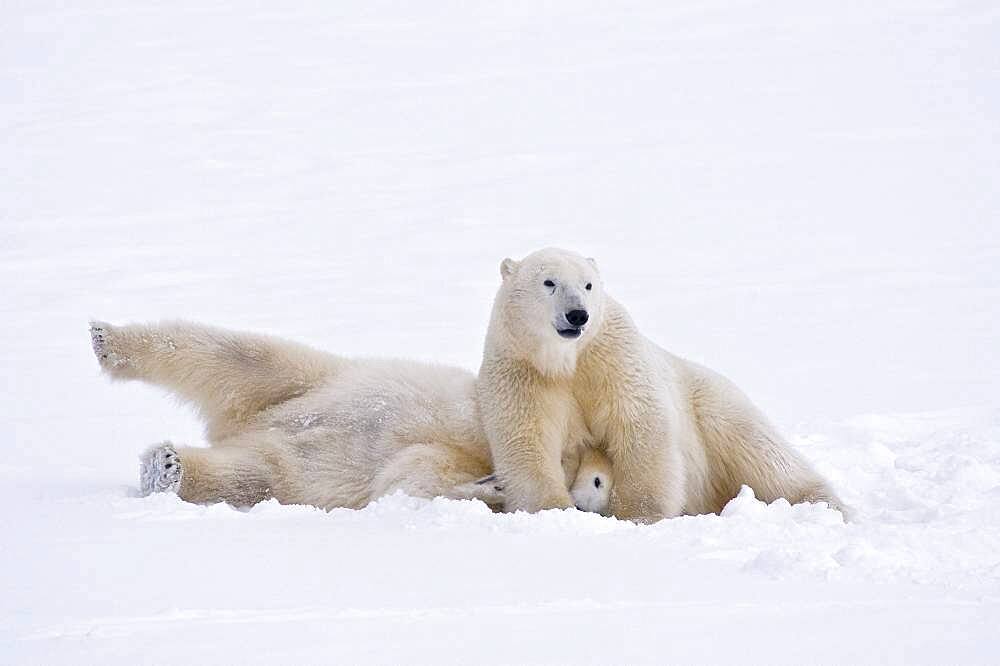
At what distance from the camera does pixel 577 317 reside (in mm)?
4977

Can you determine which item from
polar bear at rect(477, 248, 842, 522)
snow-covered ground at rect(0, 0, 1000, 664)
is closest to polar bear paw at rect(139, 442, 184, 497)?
Answer: snow-covered ground at rect(0, 0, 1000, 664)

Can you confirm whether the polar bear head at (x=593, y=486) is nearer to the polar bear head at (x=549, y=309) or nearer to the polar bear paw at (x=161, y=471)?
the polar bear head at (x=549, y=309)

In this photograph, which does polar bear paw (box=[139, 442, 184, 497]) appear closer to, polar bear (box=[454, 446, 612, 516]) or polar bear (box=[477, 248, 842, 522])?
polar bear (box=[454, 446, 612, 516])

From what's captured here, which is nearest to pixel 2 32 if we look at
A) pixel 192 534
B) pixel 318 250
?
pixel 318 250

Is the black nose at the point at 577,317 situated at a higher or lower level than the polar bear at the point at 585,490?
higher

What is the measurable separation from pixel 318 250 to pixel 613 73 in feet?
37.0

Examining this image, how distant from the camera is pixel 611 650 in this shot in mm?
2857

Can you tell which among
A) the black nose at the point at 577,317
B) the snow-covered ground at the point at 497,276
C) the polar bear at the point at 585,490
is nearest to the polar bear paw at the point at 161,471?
the snow-covered ground at the point at 497,276

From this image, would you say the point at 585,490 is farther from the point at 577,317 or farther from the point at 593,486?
the point at 577,317

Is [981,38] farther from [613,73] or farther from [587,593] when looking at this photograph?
[587,593]

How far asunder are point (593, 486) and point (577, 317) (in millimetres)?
648

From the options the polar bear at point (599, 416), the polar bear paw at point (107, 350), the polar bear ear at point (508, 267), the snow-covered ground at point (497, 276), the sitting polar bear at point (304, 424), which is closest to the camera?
the snow-covered ground at point (497, 276)

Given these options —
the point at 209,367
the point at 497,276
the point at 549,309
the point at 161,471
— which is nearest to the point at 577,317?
the point at 549,309

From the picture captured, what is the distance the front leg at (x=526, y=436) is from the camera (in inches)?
197
